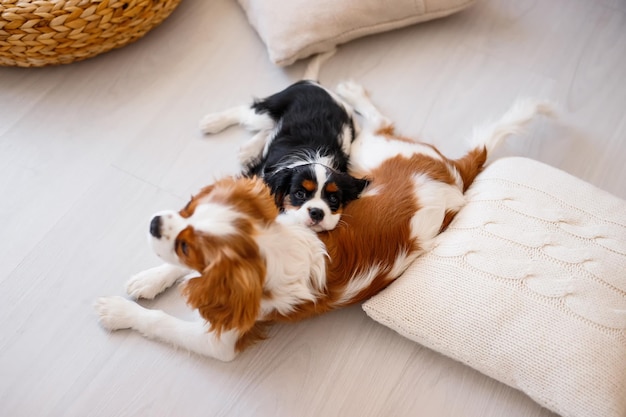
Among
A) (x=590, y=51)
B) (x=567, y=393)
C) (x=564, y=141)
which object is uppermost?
(x=590, y=51)

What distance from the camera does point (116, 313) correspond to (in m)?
2.09

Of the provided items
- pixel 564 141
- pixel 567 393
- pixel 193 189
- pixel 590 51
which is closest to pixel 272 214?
pixel 193 189

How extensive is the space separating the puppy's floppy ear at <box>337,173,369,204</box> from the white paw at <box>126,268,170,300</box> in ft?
2.36

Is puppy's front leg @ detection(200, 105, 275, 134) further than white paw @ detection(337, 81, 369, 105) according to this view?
No

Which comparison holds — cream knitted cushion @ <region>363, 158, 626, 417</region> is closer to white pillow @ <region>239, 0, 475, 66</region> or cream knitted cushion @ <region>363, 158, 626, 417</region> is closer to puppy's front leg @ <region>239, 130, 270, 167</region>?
puppy's front leg @ <region>239, 130, 270, 167</region>

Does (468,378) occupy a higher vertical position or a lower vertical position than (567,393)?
lower

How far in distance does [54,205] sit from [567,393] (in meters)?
1.98

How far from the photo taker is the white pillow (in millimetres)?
2652

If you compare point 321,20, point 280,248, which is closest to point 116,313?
point 280,248

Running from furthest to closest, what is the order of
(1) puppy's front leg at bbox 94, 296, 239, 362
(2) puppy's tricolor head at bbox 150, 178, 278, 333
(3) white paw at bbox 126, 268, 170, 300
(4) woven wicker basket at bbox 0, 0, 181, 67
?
(4) woven wicker basket at bbox 0, 0, 181, 67 → (3) white paw at bbox 126, 268, 170, 300 → (1) puppy's front leg at bbox 94, 296, 239, 362 → (2) puppy's tricolor head at bbox 150, 178, 278, 333

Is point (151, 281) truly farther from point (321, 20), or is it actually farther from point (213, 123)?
point (321, 20)

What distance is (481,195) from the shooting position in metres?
2.19

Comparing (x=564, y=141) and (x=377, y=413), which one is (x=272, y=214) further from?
(x=564, y=141)

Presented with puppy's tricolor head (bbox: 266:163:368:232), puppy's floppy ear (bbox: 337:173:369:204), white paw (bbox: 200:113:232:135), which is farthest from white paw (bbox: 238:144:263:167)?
puppy's floppy ear (bbox: 337:173:369:204)
